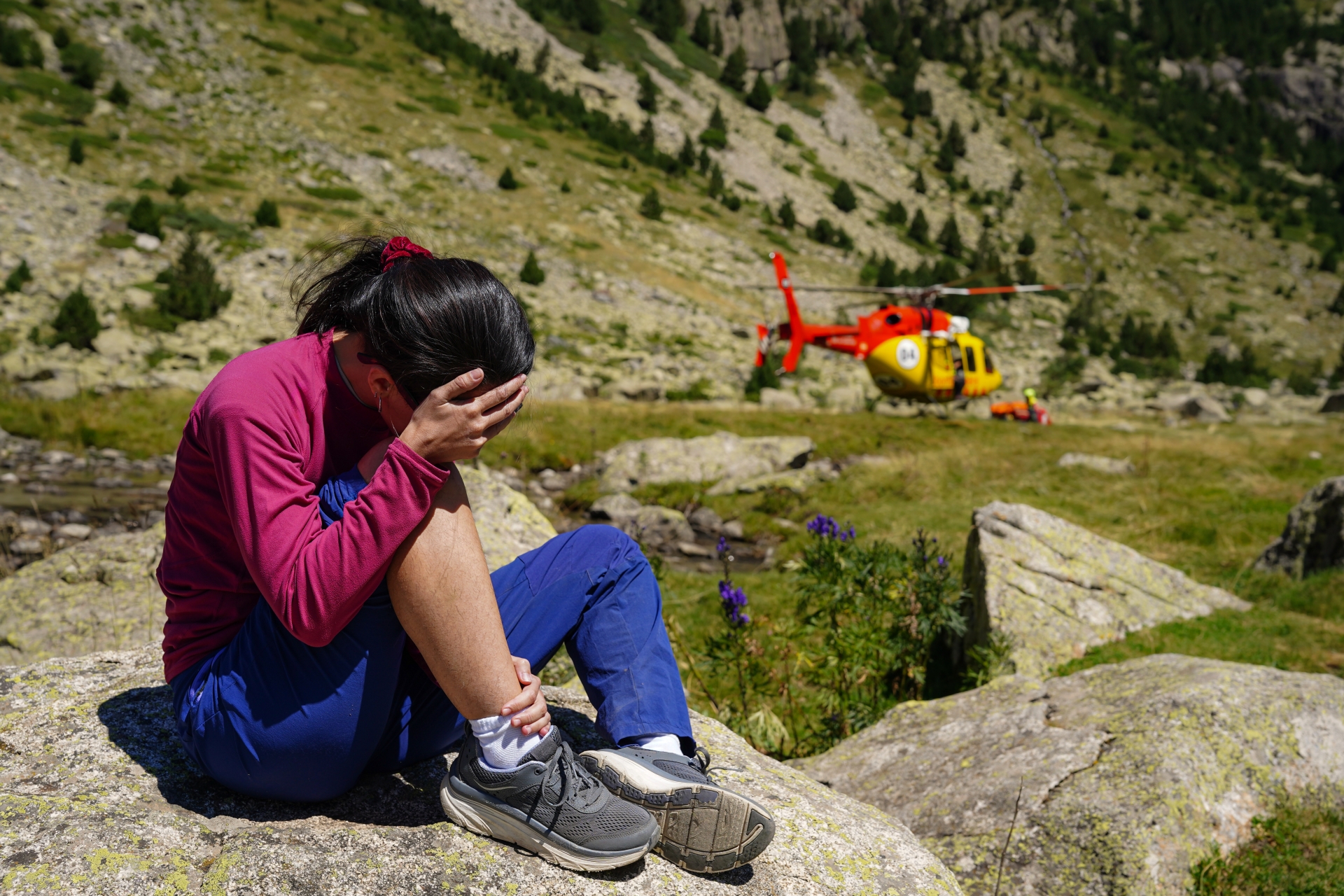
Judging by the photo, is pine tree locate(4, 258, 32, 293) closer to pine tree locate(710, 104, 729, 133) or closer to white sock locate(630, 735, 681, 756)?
white sock locate(630, 735, 681, 756)

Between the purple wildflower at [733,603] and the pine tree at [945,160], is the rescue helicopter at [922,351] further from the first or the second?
the pine tree at [945,160]

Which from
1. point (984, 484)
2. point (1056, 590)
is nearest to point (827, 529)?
point (1056, 590)

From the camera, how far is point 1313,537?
788 cm

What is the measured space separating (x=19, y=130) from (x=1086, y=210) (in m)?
84.9

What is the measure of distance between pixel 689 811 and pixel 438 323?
5.17 ft

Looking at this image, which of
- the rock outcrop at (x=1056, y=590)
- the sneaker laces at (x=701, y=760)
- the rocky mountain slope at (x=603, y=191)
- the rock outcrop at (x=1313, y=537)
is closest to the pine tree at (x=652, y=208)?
the rocky mountain slope at (x=603, y=191)

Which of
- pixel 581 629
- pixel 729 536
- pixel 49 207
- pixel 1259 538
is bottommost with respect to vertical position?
pixel 49 207

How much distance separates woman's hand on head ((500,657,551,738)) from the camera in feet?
7.27

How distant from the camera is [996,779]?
3.84 meters

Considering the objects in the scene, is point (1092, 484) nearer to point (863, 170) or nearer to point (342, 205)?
point (342, 205)

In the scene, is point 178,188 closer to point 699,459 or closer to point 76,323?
point 76,323

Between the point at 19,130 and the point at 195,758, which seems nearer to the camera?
the point at 195,758

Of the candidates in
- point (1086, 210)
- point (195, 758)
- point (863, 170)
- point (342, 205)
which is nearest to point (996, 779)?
point (195, 758)

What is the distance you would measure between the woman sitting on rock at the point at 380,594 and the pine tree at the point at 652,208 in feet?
147
